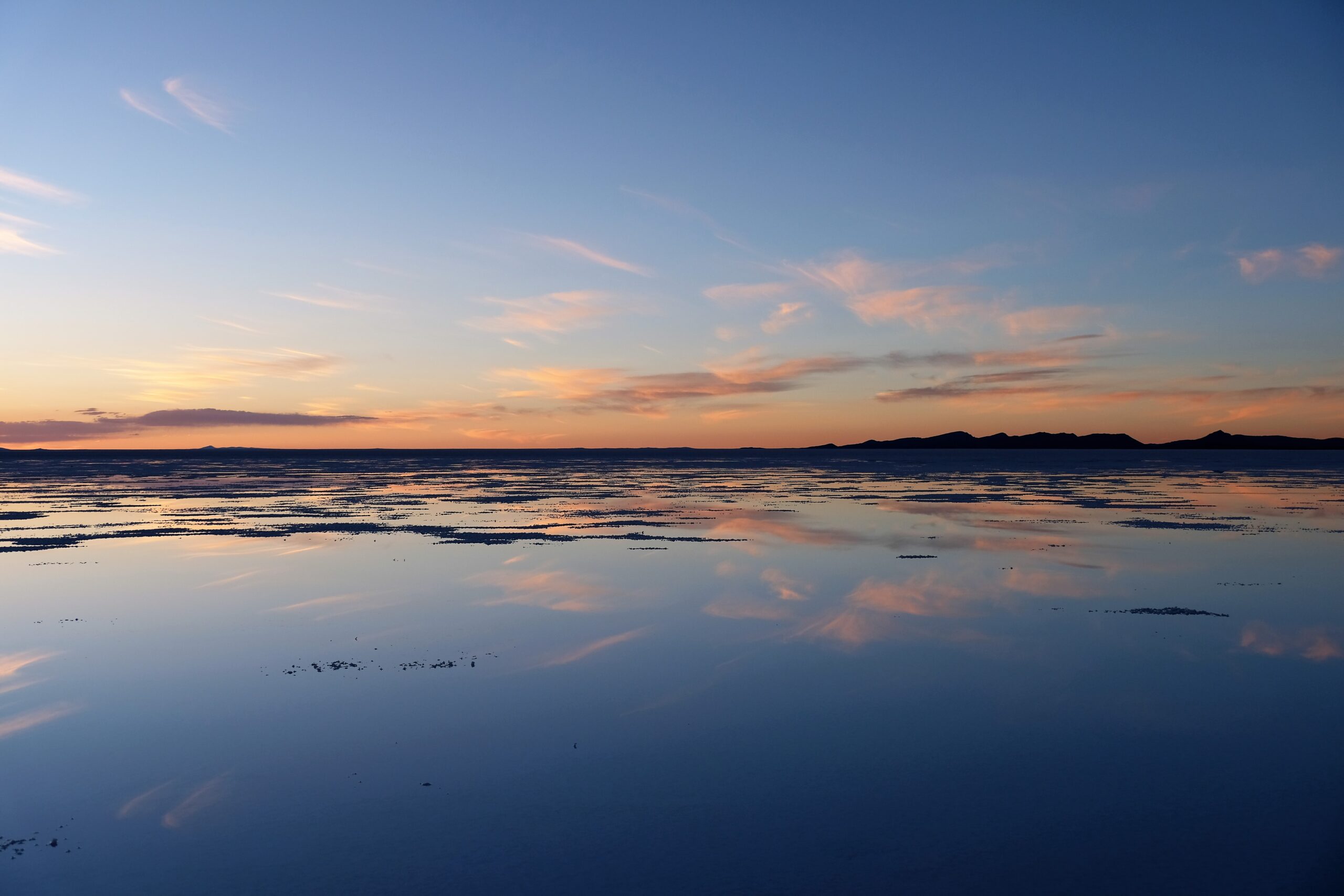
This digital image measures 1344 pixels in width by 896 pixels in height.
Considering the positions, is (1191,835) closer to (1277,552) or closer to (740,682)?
(740,682)

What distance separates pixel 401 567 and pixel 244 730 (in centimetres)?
1141

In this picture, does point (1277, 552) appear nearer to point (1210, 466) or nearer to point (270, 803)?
point (270, 803)

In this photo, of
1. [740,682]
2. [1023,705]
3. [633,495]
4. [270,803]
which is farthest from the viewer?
[633,495]

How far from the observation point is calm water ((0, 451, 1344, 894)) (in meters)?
6.94

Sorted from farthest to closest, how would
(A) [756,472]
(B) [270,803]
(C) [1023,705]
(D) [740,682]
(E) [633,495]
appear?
(A) [756,472] < (E) [633,495] < (D) [740,682] < (C) [1023,705] < (B) [270,803]

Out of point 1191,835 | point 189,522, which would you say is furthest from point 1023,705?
point 189,522

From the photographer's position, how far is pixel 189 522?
→ 32.1 metres

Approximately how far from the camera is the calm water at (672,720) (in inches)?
273

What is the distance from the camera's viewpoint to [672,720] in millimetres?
10148

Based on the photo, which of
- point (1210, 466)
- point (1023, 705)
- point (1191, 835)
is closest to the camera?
point (1191, 835)

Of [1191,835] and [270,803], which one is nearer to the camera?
[1191,835]

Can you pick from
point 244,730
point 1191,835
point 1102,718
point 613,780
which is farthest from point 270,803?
point 1102,718

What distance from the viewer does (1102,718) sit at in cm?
1012

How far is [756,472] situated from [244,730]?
79.2 meters
